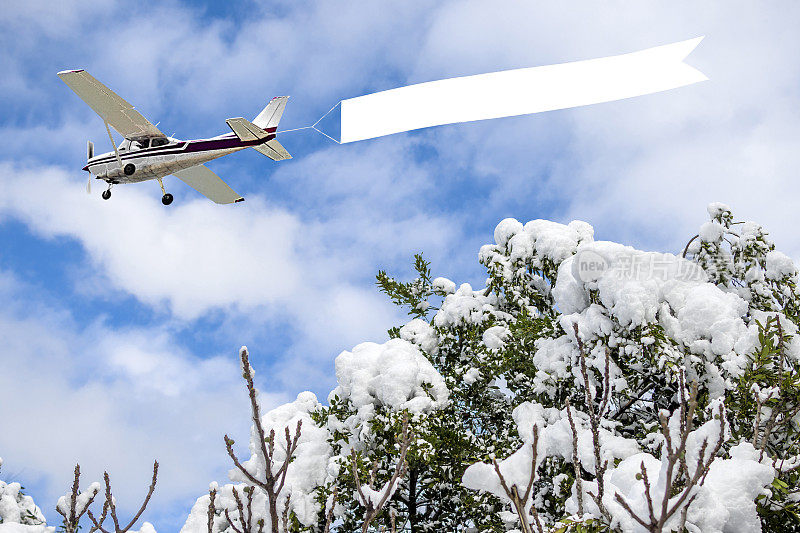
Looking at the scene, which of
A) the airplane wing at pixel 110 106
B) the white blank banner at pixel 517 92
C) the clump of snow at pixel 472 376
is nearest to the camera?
the white blank banner at pixel 517 92

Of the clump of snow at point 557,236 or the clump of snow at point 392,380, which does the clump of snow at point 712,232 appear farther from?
the clump of snow at point 392,380

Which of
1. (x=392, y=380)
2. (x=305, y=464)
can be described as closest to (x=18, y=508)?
(x=305, y=464)

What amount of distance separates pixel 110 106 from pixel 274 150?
3492mm

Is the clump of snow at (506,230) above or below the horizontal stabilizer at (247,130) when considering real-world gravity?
above

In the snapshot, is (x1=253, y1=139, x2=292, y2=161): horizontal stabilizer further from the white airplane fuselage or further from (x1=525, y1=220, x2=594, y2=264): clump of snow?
(x1=525, y1=220, x2=594, y2=264): clump of snow

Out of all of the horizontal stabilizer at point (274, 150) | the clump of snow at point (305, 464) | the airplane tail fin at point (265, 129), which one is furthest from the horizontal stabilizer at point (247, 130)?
the clump of snow at point (305, 464)

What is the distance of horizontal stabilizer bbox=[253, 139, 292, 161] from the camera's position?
9253 millimetres

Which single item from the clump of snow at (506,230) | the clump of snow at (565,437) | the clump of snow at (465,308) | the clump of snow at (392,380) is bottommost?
the clump of snow at (565,437)

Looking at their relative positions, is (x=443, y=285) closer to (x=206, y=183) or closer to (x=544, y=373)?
(x=544, y=373)

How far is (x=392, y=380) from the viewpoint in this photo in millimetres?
9195

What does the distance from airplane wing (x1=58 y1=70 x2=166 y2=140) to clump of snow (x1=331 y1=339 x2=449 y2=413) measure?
198 inches

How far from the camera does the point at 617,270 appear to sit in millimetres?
8258

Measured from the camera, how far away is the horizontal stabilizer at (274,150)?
925 centimetres

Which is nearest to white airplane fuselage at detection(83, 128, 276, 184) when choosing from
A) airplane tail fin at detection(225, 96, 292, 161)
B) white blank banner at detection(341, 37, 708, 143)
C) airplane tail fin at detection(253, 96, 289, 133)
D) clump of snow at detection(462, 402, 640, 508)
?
airplane tail fin at detection(225, 96, 292, 161)
